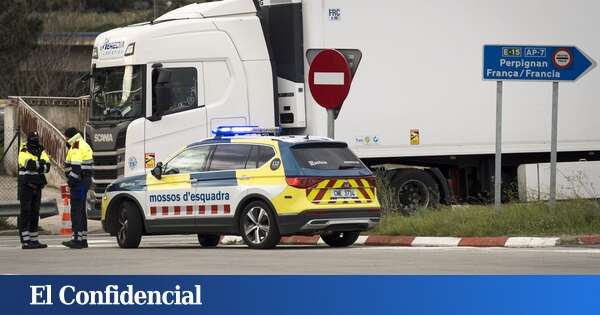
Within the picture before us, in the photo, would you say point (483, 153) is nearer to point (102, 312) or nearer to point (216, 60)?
point (216, 60)

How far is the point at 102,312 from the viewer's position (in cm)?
946

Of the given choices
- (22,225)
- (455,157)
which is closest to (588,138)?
(455,157)

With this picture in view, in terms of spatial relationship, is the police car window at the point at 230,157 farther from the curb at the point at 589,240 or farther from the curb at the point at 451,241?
the curb at the point at 589,240

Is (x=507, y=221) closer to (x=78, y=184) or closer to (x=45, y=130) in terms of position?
(x=78, y=184)

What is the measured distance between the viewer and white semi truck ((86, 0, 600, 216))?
22.6 m

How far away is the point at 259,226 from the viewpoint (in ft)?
60.4

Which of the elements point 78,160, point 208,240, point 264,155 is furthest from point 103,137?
point 264,155

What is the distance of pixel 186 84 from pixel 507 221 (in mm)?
6105

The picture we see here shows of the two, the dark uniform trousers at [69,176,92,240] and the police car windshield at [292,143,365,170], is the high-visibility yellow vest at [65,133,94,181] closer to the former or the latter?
the dark uniform trousers at [69,176,92,240]

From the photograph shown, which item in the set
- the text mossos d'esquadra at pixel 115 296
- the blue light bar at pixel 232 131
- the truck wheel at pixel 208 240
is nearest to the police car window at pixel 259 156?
the blue light bar at pixel 232 131

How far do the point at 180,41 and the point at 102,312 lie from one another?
13.6 metres

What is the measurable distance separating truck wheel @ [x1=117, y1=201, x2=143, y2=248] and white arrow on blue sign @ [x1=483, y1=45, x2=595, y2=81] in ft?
17.8

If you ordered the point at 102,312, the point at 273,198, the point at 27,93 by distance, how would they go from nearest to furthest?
the point at 102,312, the point at 273,198, the point at 27,93

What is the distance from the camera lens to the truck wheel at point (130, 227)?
65.3 ft
